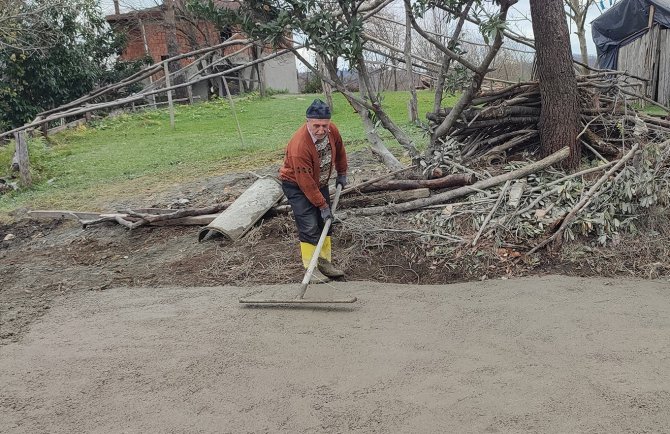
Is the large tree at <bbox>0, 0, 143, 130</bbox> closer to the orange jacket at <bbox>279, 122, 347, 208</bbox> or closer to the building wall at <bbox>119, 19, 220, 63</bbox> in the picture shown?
the building wall at <bbox>119, 19, 220, 63</bbox>

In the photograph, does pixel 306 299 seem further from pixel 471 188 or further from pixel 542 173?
pixel 542 173

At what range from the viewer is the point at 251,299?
4871mm

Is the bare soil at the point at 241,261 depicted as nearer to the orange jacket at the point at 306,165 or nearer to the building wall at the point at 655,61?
the orange jacket at the point at 306,165

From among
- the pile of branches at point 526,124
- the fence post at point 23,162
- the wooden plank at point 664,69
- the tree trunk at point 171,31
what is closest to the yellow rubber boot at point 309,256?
the pile of branches at point 526,124

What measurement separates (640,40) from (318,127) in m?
14.3

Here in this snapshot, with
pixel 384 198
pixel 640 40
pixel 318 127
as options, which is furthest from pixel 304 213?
pixel 640 40

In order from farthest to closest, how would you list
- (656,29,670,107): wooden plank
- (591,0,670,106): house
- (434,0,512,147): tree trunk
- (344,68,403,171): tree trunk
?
(591,0,670,106): house → (656,29,670,107): wooden plank → (344,68,403,171): tree trunk → (434,0,512,147): tree trunk

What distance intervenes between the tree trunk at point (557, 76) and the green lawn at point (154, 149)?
11.1 ft

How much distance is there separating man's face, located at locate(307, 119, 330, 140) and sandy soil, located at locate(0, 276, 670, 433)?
4.53 ft

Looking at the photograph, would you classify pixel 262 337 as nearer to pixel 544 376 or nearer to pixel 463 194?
pixel 544 376

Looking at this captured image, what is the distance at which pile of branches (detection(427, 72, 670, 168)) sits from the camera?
6.53 meters

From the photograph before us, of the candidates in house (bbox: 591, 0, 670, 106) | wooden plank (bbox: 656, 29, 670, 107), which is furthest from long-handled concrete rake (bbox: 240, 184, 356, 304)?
wooden plank (bbox: 656, 29, 670, 107)

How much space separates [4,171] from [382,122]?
8.97 m

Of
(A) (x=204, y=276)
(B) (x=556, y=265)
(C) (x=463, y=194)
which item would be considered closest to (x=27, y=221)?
(A) (x=204, y=276)
